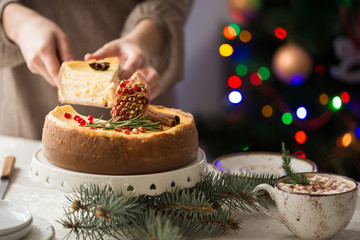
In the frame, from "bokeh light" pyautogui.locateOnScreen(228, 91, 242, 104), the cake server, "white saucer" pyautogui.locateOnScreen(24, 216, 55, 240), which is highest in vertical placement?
"white saucer" pyautogui.locateOnScreen(24, 216, 55, 240)

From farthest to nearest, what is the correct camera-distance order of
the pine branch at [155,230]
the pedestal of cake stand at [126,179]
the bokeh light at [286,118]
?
the bokeh light at [286,118] < the pedestal of cake stand at [126,179] < the pine branch at [155,230]

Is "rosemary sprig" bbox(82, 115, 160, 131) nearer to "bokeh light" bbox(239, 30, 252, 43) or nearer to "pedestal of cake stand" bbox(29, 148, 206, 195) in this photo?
"pedestal of cake stand" bbox(29, 148, 206, 195)

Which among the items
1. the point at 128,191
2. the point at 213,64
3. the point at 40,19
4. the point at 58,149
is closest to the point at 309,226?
the point at 128,191

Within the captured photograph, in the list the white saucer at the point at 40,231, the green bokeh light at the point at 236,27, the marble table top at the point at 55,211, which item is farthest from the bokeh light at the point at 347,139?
the white saucer at the point at 40,231

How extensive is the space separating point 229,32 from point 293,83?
56 cm

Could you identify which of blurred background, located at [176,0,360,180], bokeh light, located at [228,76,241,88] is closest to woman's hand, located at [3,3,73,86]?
blurred background, located at [176,0,360,180]

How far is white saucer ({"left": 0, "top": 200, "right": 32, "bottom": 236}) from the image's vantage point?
2.83 ft

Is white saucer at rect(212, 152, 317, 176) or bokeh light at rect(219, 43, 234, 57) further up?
bokeh light at rect(219, 43, 234, 57)

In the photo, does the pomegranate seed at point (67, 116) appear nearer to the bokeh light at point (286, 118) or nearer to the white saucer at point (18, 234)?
the white saucer at point (18, 234)

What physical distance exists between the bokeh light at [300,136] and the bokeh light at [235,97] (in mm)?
501

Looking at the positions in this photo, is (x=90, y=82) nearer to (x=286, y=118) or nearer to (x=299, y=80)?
(x=299, y=80)

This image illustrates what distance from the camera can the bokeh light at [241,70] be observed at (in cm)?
282

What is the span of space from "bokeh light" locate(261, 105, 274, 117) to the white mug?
167cm

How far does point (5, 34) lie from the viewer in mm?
1750
